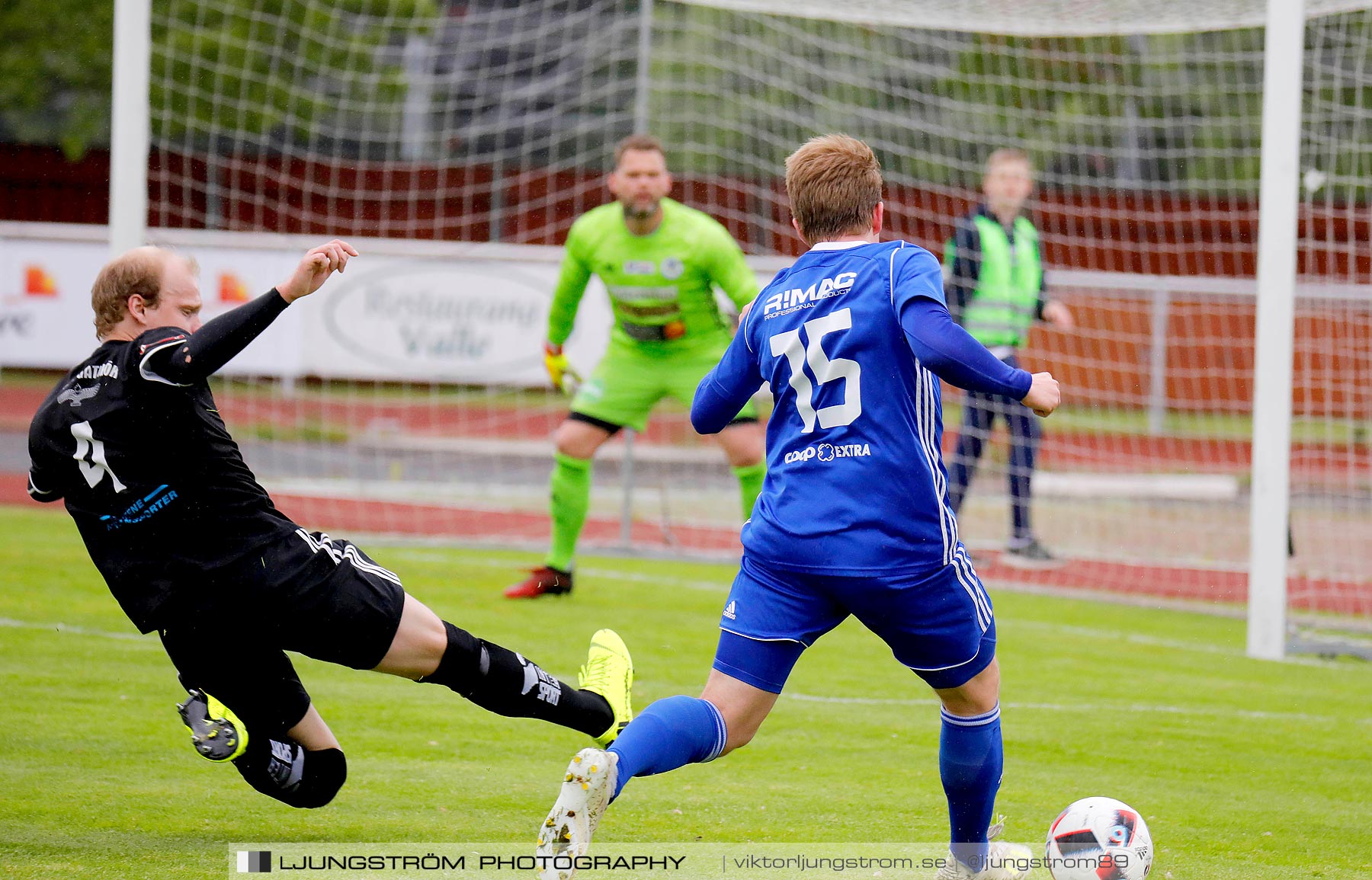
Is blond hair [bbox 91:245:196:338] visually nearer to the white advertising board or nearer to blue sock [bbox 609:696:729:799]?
blue sock [bbox 609:696:729:799]

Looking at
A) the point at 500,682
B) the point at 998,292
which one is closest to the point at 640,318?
the point at 998,292

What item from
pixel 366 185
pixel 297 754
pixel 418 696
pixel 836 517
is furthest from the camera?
pixel 366 185

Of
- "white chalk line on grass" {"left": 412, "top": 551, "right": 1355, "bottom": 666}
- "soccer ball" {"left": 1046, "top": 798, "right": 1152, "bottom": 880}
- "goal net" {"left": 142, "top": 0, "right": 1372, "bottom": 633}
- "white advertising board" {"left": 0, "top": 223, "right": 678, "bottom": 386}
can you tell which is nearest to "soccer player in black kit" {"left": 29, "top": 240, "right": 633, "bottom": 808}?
"soccer ball" {"left": 1046, "top": 798, "right": 1152, "bottom": 880}

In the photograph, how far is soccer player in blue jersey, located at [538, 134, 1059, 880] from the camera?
317 cm

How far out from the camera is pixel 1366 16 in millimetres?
8859

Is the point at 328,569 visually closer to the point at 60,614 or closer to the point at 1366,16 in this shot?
the point at 60,614

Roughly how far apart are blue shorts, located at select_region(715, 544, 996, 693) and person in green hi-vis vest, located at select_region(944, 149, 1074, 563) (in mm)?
5484

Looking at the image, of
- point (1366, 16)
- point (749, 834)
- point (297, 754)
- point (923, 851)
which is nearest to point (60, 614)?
point (297, 754)

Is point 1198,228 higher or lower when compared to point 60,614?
higher

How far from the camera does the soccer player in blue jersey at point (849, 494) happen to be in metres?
3.17

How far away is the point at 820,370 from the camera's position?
326 centimetres

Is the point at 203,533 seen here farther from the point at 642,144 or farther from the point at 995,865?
the point at 642,144

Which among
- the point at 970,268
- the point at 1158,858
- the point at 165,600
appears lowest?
the point at 1158,858

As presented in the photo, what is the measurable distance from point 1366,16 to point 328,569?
7719 millimetres
